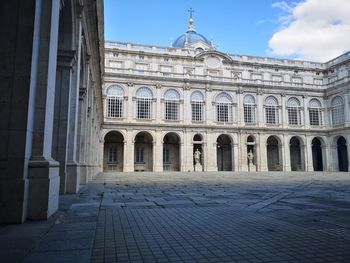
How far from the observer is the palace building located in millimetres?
37219

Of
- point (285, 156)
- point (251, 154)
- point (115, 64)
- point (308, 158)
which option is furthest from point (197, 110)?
point (308, 158)

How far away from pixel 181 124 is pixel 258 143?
10948 mm

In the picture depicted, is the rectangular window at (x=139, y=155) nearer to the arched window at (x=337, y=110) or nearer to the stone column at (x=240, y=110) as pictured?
the stone column at (x=240, y=110)

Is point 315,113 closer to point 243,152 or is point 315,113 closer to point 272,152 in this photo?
point 272,152

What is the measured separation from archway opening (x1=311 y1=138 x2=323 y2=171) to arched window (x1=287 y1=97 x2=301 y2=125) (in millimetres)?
5529

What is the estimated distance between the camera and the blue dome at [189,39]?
48.6m

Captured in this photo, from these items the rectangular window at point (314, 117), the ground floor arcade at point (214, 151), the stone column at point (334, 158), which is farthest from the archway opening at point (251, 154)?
the stone column at point (334, 158)

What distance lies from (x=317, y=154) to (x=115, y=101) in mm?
31705

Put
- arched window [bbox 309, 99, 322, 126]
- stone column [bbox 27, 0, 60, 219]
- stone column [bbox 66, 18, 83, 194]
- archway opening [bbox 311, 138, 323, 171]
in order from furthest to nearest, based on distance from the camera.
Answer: archway opening [bbox 311, 138, 323, 171]
arched window [bbox 309, 99, 322, 126]
stone column [bbox 66, 18, 83, 194]
stone column [bbox 27, 0, 60, 219]

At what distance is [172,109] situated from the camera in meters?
38.6

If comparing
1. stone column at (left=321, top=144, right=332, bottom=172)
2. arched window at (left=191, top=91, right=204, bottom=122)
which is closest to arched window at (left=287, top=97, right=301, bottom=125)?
Answer: stone column at (left=321, top=144, right=332, bottom=172)

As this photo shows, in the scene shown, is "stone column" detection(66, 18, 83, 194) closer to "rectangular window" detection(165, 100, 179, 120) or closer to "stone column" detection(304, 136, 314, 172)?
"rectangular window" detection(165, 100, 179, 120)

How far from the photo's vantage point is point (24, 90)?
4617mm

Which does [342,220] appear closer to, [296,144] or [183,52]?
[183,52]
